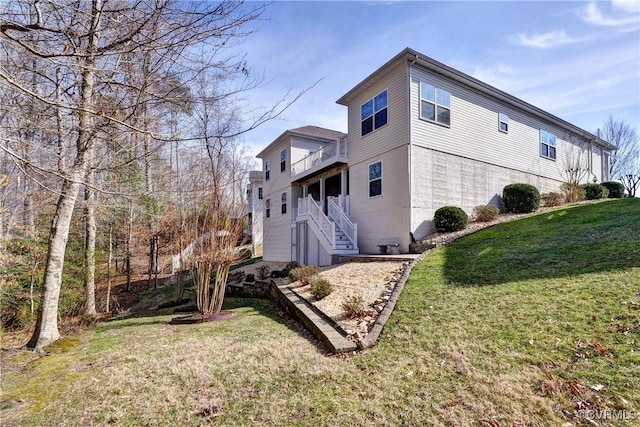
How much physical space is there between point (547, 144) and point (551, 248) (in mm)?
11773

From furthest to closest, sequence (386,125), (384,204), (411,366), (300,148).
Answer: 1. (300,148)
2. (386,125)
3. (384,204)
4. (411,366)

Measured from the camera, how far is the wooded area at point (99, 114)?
11.2 ft

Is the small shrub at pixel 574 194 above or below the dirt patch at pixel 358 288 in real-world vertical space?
above

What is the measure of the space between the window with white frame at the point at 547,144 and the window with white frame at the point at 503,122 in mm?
2920

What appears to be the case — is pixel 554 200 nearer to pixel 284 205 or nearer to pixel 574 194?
pixel 574 194

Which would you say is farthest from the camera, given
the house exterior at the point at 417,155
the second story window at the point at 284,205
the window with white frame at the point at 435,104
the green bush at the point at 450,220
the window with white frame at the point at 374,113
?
the second story window at the point at 284,205

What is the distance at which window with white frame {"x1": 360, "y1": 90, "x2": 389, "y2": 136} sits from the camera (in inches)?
481

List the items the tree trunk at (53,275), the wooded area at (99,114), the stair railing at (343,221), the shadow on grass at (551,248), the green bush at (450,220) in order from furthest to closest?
the stair railing at (343,221) < the green bush at (450,220) < the shadow on grass at (551,248) < the tree trunk at (53,275) < the wooded area at (99,114)

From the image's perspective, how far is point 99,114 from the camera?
10.6ft

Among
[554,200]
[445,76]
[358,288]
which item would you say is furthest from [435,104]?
[358,288]

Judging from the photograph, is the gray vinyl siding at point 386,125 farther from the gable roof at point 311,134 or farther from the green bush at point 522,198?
the green bush at point 522,198

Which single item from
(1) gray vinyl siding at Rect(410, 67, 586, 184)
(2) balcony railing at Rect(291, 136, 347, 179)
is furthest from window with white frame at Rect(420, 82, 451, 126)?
(2) balcony railing at Rect(291, 136, 347, 179)

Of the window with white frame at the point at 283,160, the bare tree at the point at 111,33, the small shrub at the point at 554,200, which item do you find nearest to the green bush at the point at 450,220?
the small shrub at the point at 554,200

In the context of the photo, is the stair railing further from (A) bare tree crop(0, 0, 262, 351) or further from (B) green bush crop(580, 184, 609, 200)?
(B) green bush crop(580, 184, 609, 200)
